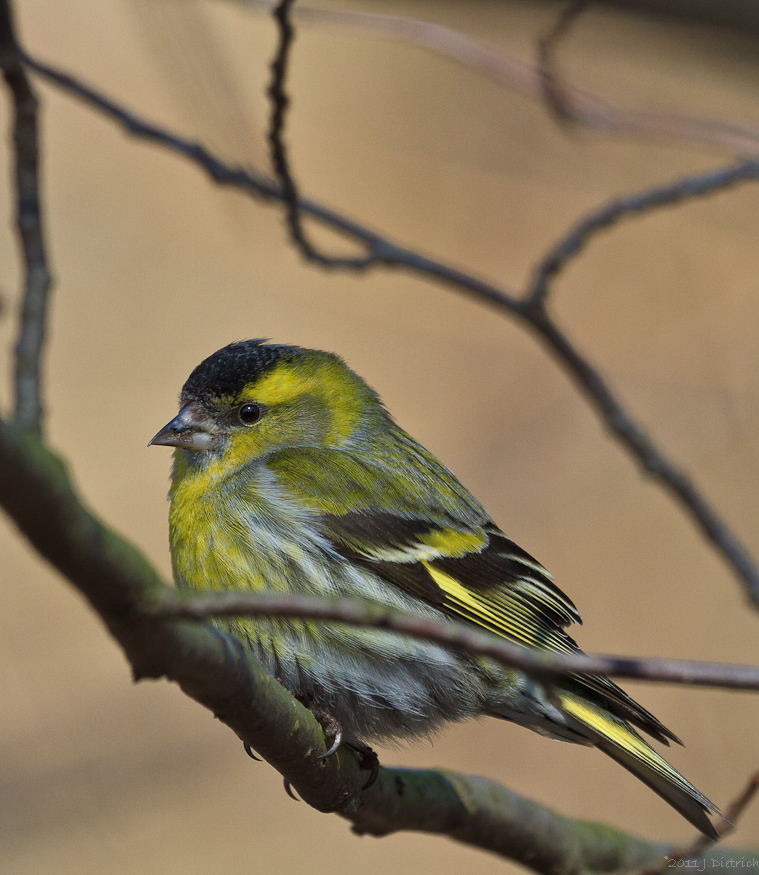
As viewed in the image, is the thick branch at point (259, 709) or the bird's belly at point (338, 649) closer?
the thick branch at point (259, 709)

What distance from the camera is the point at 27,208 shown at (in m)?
2.58

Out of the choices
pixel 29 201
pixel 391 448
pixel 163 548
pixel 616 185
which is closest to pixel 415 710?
pixel 391 448

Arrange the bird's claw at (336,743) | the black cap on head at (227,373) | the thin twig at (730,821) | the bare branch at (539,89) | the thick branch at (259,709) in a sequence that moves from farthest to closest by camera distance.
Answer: the black cap on head at (227,373), the bare branch at (539,89), the bird's claw at (336,743), the thin twig at (730,821), the thick branch at (259,709)

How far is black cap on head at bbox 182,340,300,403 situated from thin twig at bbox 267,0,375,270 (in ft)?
1.11

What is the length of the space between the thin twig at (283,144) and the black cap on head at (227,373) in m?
0.34

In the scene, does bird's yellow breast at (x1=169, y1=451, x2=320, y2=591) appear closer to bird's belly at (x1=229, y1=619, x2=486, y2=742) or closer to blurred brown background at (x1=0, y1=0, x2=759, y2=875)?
bird's belly at (x1=229, y1=619, x2=486, y2=742)

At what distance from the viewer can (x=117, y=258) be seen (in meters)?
6.46

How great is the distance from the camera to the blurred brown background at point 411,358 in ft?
15.2

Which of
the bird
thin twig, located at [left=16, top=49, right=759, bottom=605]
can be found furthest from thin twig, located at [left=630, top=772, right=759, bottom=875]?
thin twig, located at [left=16, top=49, right=759, bottom=605]

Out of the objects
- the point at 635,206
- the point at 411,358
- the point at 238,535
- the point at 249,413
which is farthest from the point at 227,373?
the point at 411,358

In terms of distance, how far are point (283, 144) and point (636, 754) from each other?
1682 mm

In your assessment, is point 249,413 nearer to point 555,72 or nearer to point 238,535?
point 238,535

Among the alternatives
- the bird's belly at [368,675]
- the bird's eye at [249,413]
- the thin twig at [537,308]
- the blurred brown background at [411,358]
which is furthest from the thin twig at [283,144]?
the bird's belly at [368,675]

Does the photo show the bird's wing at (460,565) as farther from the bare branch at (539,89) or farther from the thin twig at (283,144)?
the bare branch at (539,89)
